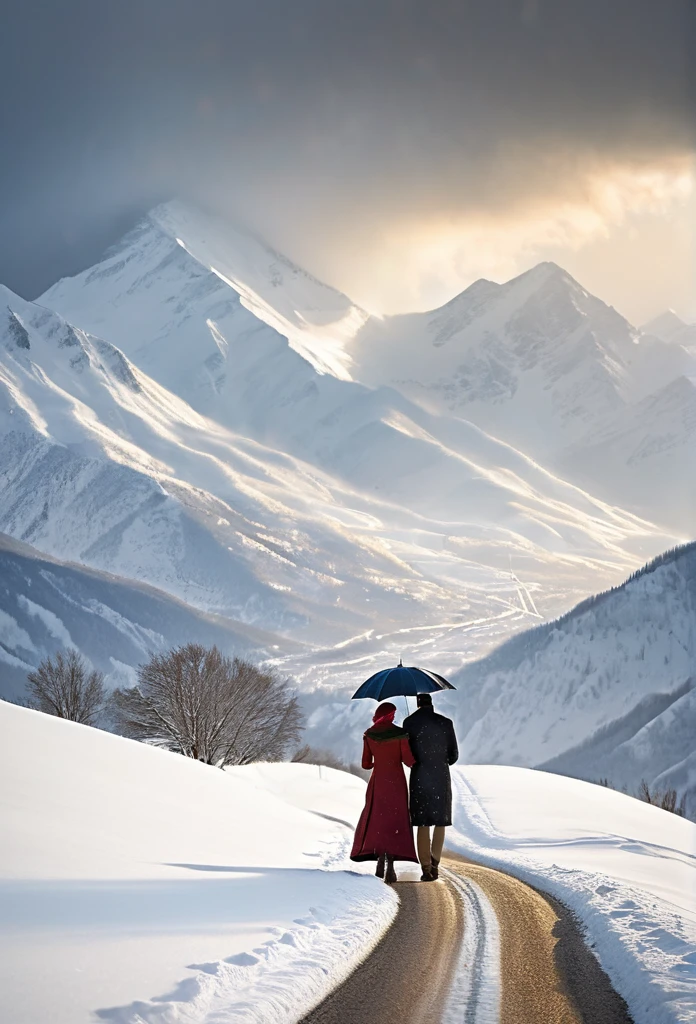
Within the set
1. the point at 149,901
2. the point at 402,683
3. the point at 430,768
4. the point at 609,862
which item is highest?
the point at 402,683

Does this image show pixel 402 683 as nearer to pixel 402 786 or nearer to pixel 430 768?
pixel 430 768

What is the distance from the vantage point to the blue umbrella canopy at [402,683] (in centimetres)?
1523

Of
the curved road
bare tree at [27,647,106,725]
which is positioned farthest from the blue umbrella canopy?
bare tree at [27,647,106,725]

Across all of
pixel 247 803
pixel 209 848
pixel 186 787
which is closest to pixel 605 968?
pixel 209 848

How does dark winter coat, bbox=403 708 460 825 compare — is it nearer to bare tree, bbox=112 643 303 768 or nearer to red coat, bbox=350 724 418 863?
red coat, bbox=350 724 418 863

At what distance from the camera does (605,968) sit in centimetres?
895

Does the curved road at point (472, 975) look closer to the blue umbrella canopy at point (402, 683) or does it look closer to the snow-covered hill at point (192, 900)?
the snow-covered hill at point (192, 900)

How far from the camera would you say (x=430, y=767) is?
46.3 feet

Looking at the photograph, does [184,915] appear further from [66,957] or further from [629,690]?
[629,690]

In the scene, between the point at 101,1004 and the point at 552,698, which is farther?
the point at 552,698

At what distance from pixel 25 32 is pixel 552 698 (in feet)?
456

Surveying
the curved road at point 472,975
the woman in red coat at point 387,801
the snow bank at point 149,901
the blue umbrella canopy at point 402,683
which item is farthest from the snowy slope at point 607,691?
the curved road at point 472,975

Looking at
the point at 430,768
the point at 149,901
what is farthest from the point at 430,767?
the point at 149,901

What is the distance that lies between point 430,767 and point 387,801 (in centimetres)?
Answer: 79
